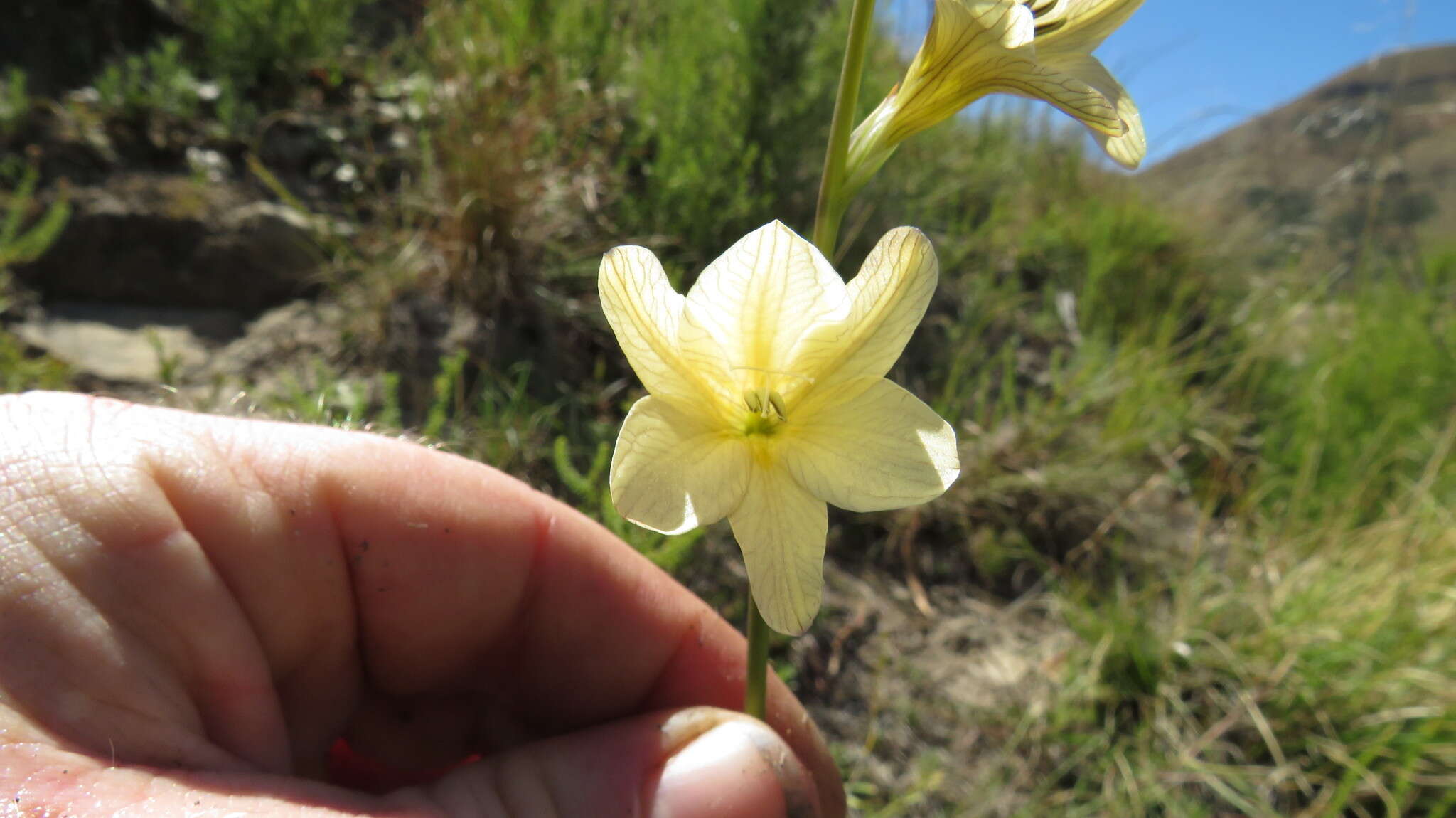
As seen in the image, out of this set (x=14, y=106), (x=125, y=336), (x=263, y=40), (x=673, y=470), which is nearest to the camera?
(x=673, y=470)

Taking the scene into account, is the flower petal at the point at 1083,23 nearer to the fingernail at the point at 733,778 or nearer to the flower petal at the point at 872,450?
the flower petal at the point at 872,450

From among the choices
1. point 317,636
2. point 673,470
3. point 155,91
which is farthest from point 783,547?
point 155,91

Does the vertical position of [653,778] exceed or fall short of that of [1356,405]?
it exceeds it

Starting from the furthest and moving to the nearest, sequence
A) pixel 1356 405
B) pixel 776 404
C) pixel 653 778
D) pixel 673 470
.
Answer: pixel 1356 405, pixel 653 778, pixel 776 404, pixel 673 470

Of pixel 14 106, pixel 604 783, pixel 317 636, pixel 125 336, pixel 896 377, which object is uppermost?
pixel 14 106

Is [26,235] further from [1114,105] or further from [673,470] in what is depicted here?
[1114,105]

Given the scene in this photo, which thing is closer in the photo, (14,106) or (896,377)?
(14,106)

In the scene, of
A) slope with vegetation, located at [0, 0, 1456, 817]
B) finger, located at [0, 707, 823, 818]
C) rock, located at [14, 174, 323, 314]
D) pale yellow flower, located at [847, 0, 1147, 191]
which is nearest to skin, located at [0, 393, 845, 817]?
finger, located at [0, 707, 823, 818]

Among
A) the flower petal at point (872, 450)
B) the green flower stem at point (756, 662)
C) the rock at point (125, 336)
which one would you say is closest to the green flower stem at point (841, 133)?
the flower petal at point (872, 450)
